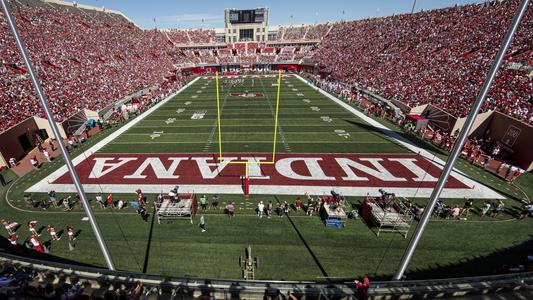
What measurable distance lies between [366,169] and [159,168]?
15631 millimetres

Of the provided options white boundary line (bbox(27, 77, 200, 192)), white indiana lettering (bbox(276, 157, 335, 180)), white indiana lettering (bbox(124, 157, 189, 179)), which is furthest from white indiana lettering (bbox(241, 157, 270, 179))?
white boundary line (bbox(27, 77, 200, 192))

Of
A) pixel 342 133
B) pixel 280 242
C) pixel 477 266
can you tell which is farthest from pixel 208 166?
pixel 477 266

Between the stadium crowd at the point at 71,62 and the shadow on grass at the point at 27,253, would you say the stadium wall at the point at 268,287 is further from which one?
the stadium crowd at the point at 71,62

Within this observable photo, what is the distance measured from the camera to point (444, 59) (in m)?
36.7

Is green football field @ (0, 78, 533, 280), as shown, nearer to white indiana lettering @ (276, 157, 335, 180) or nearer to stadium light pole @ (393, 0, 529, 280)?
white indiana lettering @ (276, 157, 335, 180)

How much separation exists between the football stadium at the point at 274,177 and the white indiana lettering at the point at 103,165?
0.15 meters

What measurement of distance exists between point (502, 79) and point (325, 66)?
1557 inches

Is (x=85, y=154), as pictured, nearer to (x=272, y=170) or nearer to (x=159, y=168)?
(x=159, y=168)

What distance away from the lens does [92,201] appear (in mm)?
15961

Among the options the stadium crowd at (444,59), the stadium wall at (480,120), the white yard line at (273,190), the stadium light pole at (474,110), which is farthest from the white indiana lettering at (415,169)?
the stadium light pole at (474,110)

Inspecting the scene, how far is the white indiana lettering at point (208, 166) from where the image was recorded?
1880 cm

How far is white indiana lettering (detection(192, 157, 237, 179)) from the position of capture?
18.8m

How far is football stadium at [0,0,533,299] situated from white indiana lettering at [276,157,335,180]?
8.3 inches

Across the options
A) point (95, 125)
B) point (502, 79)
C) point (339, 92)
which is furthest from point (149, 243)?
point (339, 92)
